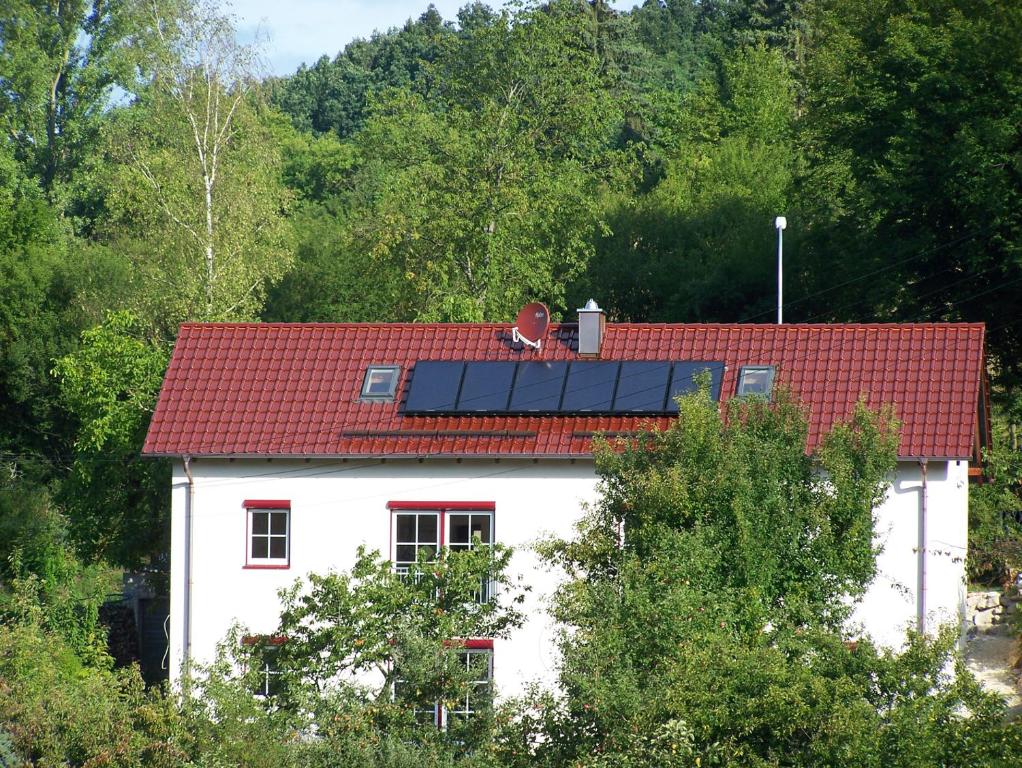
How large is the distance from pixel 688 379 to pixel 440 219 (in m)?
15.6

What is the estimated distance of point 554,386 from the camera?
24.4 meters

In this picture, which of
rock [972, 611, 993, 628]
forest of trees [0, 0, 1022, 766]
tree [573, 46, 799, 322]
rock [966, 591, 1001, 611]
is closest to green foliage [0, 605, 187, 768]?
forest of trees [0, 0, 1022, 766]

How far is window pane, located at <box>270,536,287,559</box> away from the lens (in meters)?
24.0

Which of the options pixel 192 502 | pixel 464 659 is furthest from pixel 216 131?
pixel 464 659

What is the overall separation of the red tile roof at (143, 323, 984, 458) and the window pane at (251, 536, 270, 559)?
1479mm

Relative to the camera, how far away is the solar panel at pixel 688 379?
23.6 m

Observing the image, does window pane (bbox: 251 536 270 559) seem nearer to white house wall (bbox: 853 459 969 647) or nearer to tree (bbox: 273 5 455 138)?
white house wall (bbox: 853 459 969 647)

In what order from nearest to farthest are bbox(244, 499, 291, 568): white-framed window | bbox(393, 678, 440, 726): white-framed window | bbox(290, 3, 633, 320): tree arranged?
1. bbox(393, 678, 440, 726): white-framed window
2. bbox(244, 499, 291, 568): white-framed window
3. bbox(290, 3, 633, 320): tree

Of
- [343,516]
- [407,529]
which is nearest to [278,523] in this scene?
[343,516]

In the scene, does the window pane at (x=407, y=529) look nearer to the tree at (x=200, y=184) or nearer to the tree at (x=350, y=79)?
the tree at (x=200, y=184)

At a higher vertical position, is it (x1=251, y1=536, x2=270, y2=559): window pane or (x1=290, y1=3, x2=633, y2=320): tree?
(x1=290, y1=3, x2=633, y2=320): tree

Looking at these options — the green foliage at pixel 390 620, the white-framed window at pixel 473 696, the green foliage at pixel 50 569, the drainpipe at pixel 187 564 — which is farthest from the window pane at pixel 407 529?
the white-framed window at pixel 473 696

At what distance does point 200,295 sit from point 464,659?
19430 mm

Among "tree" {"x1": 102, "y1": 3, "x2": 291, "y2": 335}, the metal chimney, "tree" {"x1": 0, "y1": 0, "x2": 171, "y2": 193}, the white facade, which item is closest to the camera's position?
the white facade
